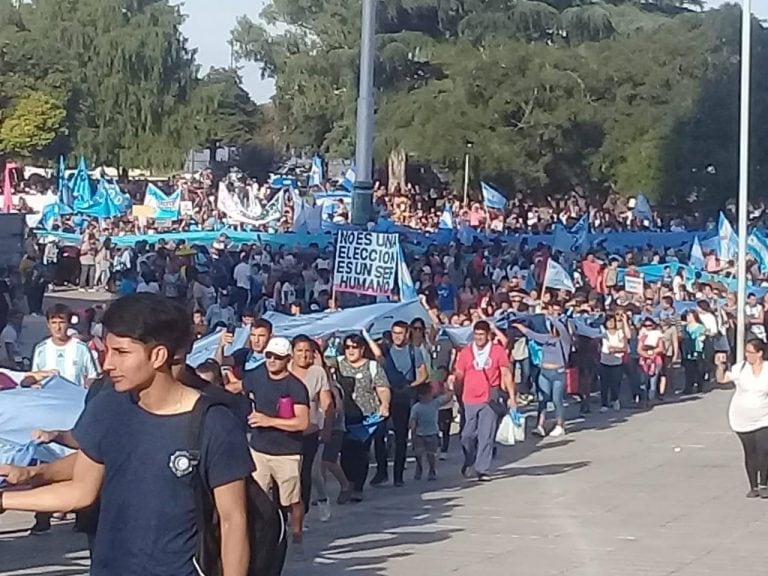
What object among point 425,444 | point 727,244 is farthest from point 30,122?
point 425,444

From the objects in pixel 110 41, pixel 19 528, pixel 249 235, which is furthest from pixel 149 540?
pixel 110 41

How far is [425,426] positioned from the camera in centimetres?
1648

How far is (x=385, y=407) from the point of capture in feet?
48.2

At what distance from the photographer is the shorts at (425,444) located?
16688mm

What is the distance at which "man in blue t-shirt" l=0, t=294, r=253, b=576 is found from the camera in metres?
4.82

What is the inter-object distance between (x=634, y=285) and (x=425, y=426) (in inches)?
548

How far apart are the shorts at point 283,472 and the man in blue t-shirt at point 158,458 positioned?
5885mm

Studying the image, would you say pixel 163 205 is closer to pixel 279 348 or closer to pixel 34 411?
pixel 279 348

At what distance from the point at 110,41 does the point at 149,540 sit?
77924 millimetres

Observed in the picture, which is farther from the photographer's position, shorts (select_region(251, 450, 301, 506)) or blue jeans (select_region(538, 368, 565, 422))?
blue jeans (select_region(538, 368, 565, 422))

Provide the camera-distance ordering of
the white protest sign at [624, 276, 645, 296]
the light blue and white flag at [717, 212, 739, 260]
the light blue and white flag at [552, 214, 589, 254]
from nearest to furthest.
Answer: the white protest sign at [624, 276, 645, 296] → the light blue and white flag at [717, 212, 739, 260] → the light blue and white flag at [552, 214, 589, 254]

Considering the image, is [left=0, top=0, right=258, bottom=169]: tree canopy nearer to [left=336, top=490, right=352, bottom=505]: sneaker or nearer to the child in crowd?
the child in crowd

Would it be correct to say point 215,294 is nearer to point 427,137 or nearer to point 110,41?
point 427,137

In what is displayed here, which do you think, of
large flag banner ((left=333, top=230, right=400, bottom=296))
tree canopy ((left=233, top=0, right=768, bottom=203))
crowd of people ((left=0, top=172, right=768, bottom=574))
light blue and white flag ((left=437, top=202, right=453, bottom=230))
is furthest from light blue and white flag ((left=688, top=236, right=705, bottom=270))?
tree canopy ((left=233, top=0, right=768, bottom=203))
